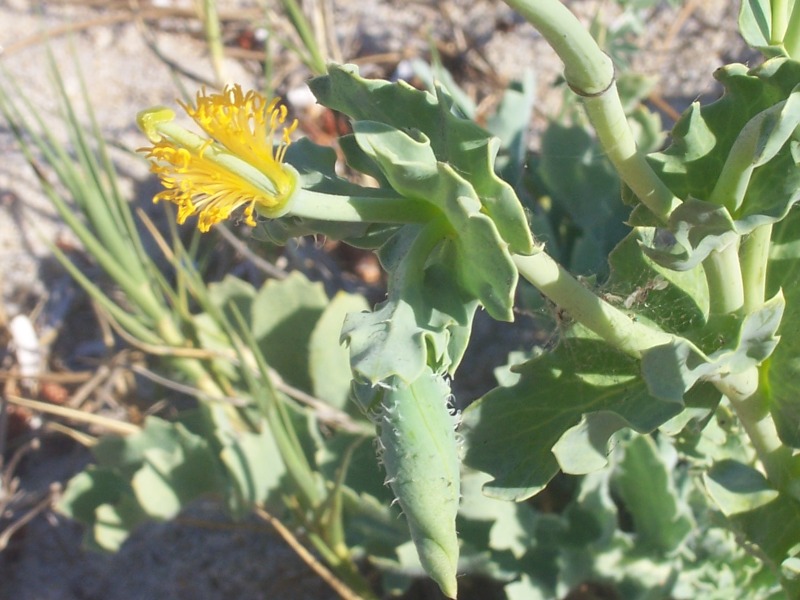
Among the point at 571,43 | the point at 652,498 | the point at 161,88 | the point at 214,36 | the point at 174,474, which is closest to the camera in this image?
the point at 571,43

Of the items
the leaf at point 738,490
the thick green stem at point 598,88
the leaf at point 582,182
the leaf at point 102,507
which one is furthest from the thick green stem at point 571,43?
the leaf at point 102,507

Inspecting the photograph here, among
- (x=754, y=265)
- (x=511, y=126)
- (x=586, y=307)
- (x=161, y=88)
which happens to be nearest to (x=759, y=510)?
(x=754, y=265)

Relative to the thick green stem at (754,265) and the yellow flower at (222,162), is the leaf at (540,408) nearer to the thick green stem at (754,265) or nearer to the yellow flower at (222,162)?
the thick green stem at (754,265)

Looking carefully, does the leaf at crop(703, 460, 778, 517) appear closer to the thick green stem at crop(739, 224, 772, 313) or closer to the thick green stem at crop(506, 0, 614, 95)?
the thick green stem at crop(739, 224, 772, 313)

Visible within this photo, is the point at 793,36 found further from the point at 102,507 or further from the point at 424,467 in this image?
the point at 102,507

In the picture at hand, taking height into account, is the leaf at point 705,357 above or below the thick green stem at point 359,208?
below

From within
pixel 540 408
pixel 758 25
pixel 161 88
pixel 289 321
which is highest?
pixel 758 25

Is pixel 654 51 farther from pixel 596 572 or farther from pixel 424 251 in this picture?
pixel 424 251
